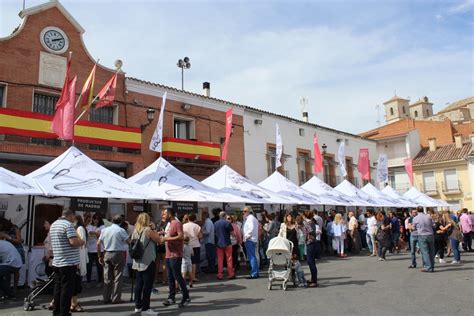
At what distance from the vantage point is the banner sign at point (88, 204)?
9723mm

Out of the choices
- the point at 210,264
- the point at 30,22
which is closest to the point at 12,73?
the point at 30,22

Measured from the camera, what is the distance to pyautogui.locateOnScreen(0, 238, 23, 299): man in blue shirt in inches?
327

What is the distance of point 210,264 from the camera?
12469 millimetres

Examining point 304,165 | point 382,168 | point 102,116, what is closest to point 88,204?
point 102,116

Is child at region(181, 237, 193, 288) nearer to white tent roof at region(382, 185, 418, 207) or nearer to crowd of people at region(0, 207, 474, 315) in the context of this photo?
crowd of people at region(0, 207, 474, 315)

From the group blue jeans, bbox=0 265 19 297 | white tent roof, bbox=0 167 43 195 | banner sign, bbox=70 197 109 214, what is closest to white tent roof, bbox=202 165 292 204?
banner sign, bbox=70 197 109 214

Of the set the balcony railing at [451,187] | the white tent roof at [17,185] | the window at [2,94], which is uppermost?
the window at [2,94]

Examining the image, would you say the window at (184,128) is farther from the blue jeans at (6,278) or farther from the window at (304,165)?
the blue jeans at (6,278)

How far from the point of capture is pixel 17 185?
28.9ft

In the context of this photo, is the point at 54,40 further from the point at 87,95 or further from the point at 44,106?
the point at 87,95

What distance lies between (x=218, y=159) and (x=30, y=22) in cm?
999

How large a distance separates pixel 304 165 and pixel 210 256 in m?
16.8

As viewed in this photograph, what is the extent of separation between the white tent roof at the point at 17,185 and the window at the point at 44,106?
636 centimetres

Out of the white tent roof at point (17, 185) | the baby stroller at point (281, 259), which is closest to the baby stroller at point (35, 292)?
the white tent roof at point (17, 185)
